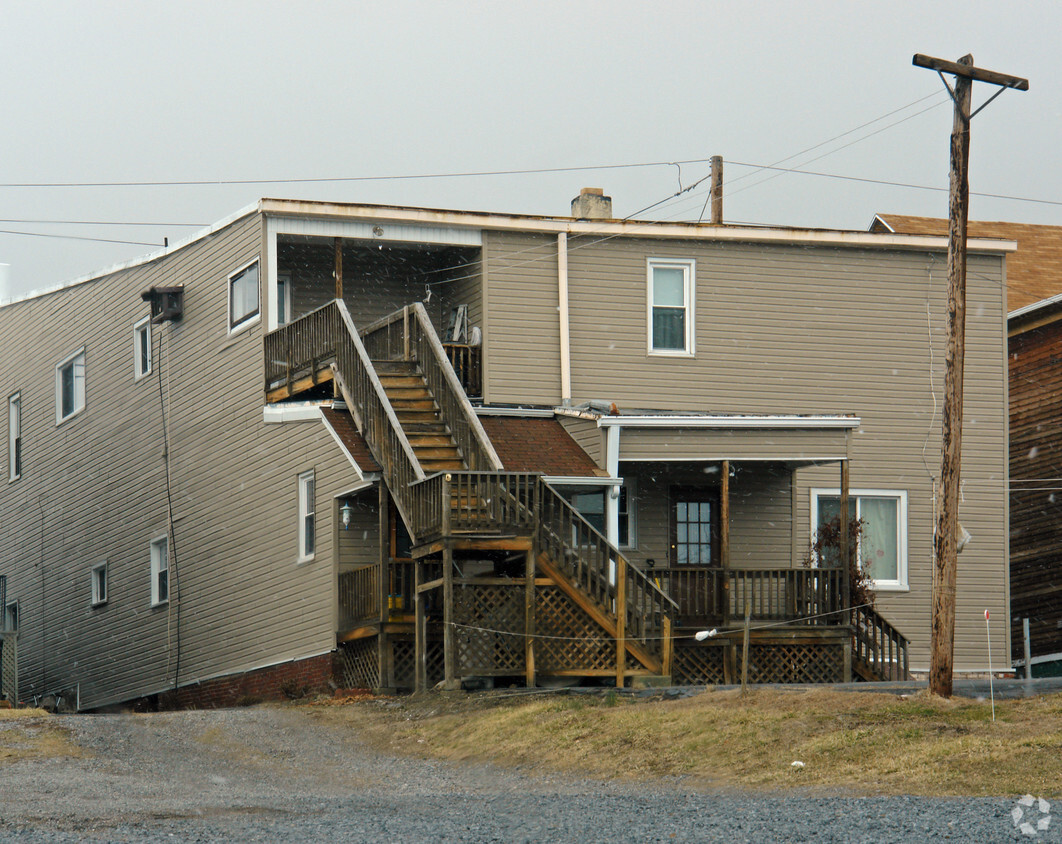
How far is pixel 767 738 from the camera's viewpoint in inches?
596

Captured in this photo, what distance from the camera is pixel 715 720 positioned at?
15992 mm

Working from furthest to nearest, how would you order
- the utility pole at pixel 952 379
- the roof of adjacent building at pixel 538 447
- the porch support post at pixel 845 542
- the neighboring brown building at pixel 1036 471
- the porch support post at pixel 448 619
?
the neighboring brown building at pixel 1036 471 → the porch support post at pixel 845 542 → the roof of adjacent building at pixel 538 447 → the porch support post at pixel 448 619 → the utility pole at pixel 952 379

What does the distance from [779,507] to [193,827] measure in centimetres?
1645

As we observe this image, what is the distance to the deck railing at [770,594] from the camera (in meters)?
23.6

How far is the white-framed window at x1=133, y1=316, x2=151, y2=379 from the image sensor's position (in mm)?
28938

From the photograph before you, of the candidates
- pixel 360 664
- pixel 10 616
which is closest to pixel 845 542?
pixel 360 664

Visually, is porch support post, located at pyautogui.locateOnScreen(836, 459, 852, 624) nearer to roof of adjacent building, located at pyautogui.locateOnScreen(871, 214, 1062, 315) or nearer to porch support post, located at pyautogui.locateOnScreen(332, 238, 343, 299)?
porch support post, located at pyautogui.locateOnScreen(332, 238, 343, 299)

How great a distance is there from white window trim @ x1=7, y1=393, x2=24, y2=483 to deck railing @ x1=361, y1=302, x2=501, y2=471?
37.4ft

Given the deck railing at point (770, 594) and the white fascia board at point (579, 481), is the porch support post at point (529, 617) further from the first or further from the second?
the deck railing at point (770, 594)

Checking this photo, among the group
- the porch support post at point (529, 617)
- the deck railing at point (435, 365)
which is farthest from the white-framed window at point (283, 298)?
the porch support post at point (529, 617)

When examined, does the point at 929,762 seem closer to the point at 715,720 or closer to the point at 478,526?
the point at 715,720

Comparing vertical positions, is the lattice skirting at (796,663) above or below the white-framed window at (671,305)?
below

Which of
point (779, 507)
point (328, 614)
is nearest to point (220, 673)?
point (328, 614)

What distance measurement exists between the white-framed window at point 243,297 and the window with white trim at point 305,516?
301cm
